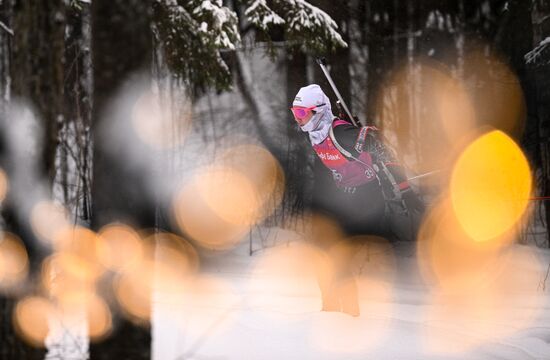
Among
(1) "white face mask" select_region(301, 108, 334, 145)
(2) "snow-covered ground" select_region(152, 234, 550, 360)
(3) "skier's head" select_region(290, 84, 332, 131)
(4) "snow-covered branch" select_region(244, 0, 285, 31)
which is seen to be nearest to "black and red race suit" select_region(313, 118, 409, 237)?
(1) "white face mask" select_region(301, 108, 334, 145)

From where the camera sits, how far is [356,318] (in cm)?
491

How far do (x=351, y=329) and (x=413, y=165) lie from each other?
20.4 ft

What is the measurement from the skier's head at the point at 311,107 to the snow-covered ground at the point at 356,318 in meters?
1.24

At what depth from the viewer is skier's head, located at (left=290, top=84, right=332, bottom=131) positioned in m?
4.89

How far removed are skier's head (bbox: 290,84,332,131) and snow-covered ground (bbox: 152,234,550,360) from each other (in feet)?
4.06

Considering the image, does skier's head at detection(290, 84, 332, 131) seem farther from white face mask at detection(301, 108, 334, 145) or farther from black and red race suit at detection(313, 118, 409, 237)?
black and red race suit at detection(313, 118, 409, 237)

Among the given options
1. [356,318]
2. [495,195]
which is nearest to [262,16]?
[356,318]

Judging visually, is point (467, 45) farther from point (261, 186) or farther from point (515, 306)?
point (515, 306)

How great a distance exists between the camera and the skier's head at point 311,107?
4.89 metres

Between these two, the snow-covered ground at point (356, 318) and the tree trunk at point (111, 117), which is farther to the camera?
the snow-covered ground at point (356, 318)

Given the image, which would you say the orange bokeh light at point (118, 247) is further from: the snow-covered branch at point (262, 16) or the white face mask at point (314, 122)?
the snow-covered branch at point (262, 16)

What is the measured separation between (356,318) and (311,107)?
1684mm

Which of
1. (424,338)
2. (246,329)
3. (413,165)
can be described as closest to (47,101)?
(246,329)

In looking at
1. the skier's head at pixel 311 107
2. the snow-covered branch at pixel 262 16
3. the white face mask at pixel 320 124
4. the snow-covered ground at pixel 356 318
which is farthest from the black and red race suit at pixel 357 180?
the snow-covered branch at pixel 262 16
